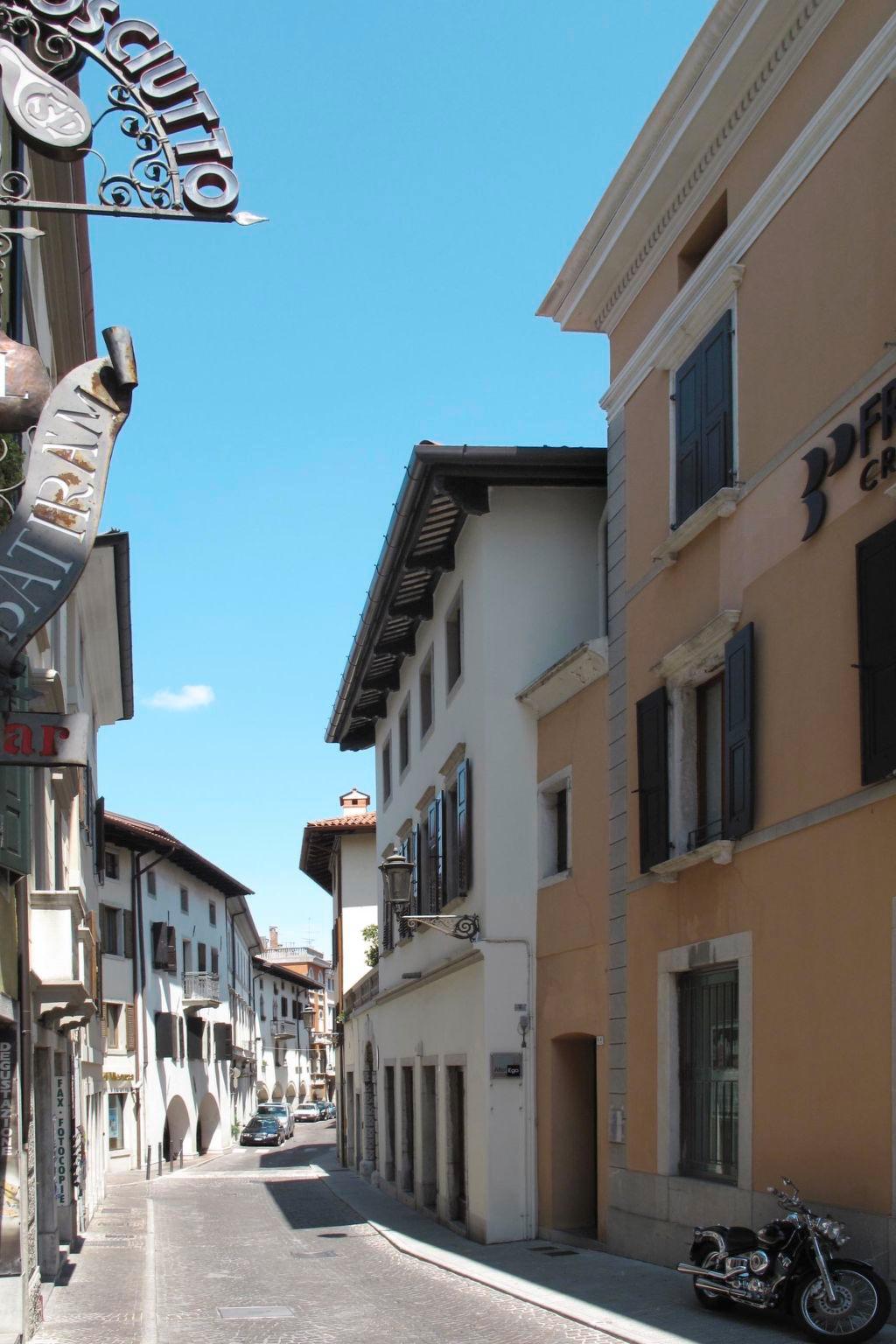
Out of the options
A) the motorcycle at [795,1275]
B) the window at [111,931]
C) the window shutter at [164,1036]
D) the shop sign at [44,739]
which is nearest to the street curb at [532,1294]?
the motorcycle at [795,1275]

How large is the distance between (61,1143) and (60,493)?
12.3 metres

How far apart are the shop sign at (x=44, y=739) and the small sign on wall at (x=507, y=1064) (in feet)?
36.3

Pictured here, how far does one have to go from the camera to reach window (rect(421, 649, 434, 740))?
25344 millimetres

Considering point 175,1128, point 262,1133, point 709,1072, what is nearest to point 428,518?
point 709,1072

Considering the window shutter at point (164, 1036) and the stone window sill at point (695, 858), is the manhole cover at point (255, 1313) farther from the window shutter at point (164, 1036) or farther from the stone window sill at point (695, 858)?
the window shutter at point (164, 1036)

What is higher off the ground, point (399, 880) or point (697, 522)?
point (697, 522)

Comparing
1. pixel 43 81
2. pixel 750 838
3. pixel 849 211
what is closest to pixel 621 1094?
pixel 750 838

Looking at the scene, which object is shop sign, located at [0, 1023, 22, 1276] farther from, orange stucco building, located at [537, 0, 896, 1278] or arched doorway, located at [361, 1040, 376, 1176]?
arched doorway, located at [361, 1040, 376, 1176]

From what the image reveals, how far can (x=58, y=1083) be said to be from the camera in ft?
60.7

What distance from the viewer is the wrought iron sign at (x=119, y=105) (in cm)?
875

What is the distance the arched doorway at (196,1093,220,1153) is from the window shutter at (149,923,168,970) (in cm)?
1034

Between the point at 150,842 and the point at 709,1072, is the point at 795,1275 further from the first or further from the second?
the point at 150,842

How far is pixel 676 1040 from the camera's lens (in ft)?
47.5

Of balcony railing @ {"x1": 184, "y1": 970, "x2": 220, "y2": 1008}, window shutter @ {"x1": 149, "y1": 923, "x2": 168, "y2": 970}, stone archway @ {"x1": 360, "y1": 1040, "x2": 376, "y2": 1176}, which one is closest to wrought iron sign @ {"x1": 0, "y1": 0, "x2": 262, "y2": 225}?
stone archway @ {"x1": 360, "y1": 1040, "x2": 376, "y2": 1176}
